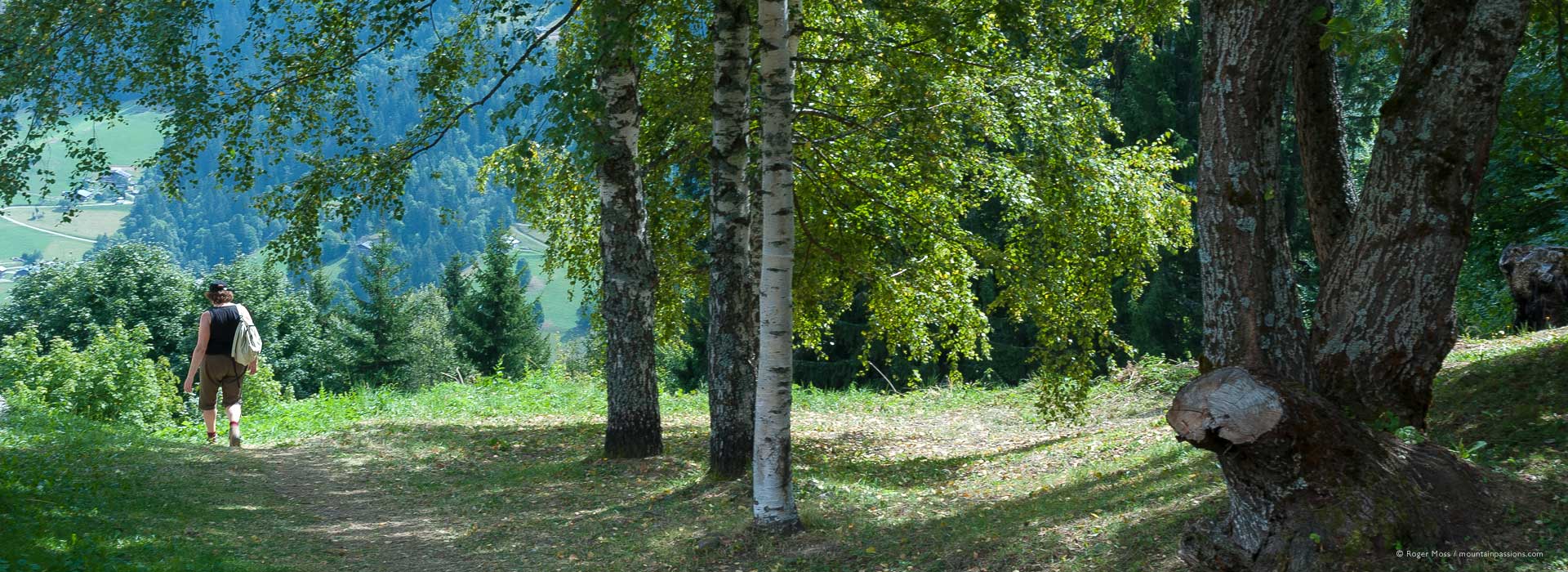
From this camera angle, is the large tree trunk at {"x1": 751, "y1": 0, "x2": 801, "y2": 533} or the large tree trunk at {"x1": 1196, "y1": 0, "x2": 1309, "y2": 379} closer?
the large tree trunk at {"x1": 1196, "y1": 0, "x2": 1309, "y2": 379}

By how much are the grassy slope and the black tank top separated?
1111mm

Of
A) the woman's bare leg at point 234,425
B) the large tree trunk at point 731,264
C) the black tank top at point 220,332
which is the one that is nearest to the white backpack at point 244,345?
the black tank top at point 220,332

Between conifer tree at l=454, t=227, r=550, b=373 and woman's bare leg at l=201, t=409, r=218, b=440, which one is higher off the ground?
conifer tree at l=454, t=227, r=550, b=373

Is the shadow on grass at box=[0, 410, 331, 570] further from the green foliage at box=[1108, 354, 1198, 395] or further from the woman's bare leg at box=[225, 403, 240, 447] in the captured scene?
the green foliage at box=[1108, 354, 1198, 395]

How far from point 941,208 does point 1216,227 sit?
6.57 metres

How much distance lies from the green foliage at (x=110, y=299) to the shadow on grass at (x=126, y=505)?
33.7 m

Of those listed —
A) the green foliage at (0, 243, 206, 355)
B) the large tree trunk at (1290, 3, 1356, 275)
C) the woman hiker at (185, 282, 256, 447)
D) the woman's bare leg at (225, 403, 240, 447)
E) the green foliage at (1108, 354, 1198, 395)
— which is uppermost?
the green foliage at (0, 243, 206, 355)

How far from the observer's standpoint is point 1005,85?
9.73 metres

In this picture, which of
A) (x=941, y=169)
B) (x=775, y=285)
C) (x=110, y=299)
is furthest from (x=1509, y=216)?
(x=110, y=299)

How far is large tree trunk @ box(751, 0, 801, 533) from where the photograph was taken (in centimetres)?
682

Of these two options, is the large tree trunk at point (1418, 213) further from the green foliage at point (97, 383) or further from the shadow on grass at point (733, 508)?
the green foliage at point (97, 383)

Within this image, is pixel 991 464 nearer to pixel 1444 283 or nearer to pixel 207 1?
pixel 1444 283

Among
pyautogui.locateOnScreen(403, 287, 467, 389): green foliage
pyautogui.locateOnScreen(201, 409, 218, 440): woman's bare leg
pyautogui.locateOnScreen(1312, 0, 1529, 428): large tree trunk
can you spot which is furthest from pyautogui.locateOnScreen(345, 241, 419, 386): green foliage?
pyautogui.locateOnScreen(1312, 0, 1529, 428): large tree trunk

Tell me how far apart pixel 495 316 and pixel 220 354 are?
35.1 metres
